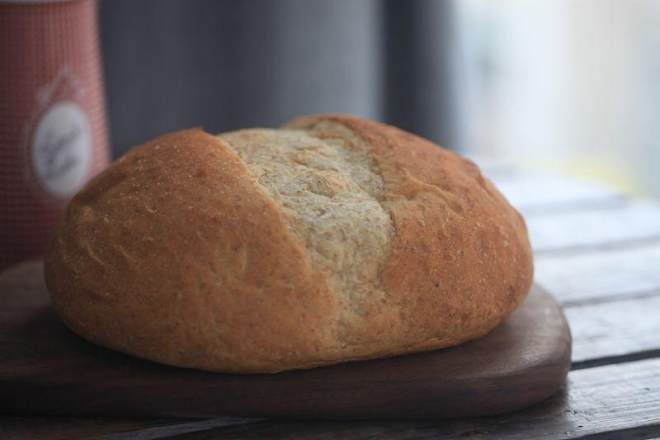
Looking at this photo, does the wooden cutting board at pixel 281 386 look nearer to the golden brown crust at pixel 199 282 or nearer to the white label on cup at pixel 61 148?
the golden brown crust at pixel 199 282

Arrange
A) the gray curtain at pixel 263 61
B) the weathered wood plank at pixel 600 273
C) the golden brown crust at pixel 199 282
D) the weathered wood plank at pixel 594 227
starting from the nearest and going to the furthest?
the golden brown crust at pixel 199 282, the weathered wood plank at pixel 600 273, the weathered wood plank at pixel 594 227, the gray curtain at pixel 263 61

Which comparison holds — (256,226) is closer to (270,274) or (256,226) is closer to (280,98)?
(270,274)

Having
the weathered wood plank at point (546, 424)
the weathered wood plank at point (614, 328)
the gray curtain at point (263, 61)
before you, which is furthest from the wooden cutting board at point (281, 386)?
the gray curtain at point (263, 61)

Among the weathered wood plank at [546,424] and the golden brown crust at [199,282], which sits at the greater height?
the golden brown crust at [199,282]

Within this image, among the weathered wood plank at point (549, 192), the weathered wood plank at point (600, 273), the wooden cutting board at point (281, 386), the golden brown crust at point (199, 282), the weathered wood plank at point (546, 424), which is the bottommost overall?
the weathered wood plank at point (600, 273)

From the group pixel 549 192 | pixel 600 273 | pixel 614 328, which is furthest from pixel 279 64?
pixel 614 328

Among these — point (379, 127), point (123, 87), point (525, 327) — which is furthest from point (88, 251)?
point (123, 87)
